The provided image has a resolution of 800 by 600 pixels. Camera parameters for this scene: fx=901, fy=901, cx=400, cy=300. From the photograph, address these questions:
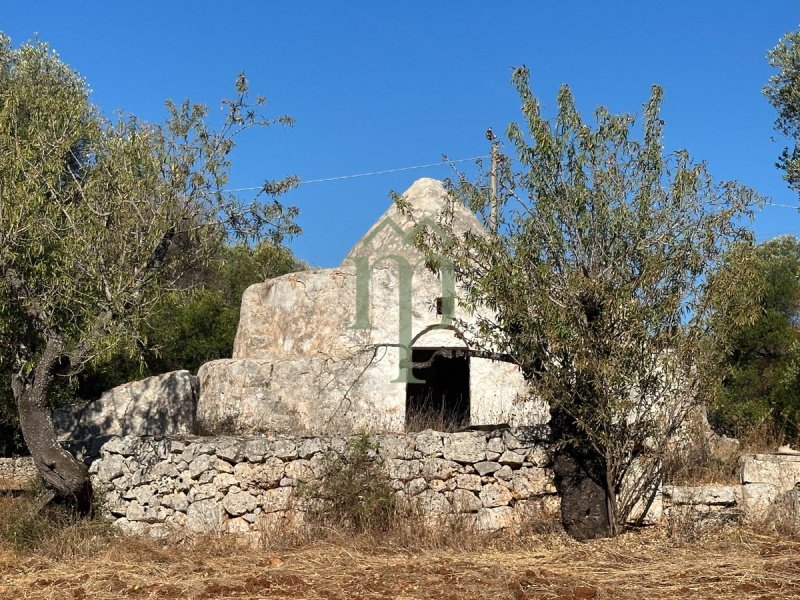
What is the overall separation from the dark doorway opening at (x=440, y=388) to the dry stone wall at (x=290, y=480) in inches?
114

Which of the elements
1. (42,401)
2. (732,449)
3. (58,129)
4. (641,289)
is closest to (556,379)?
(641,289)

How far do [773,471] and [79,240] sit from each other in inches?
305

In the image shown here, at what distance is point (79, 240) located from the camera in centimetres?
963

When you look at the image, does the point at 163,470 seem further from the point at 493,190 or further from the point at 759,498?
the point at 759,498

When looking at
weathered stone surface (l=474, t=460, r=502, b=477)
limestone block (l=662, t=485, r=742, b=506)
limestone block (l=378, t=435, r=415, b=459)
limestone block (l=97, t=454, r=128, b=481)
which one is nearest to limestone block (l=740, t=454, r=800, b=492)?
limestone block (l=662, t=485, r=742, b=506)

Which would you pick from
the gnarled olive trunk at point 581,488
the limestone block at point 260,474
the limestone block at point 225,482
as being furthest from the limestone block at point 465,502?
the limestone block at point 225,482

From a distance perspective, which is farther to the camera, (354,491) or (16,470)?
(16,470)

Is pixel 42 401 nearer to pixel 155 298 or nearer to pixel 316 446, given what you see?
pixel 155 298

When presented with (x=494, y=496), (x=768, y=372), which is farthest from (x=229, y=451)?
(x=768, y=372)

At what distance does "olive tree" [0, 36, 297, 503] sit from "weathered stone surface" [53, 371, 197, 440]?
2736 mm

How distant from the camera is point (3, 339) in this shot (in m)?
10.3

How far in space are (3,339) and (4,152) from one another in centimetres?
211

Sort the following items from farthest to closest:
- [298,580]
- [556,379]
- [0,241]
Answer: [0,241]
[556,379]
[298,580]

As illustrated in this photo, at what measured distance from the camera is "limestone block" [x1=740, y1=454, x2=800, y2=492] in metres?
9.43
